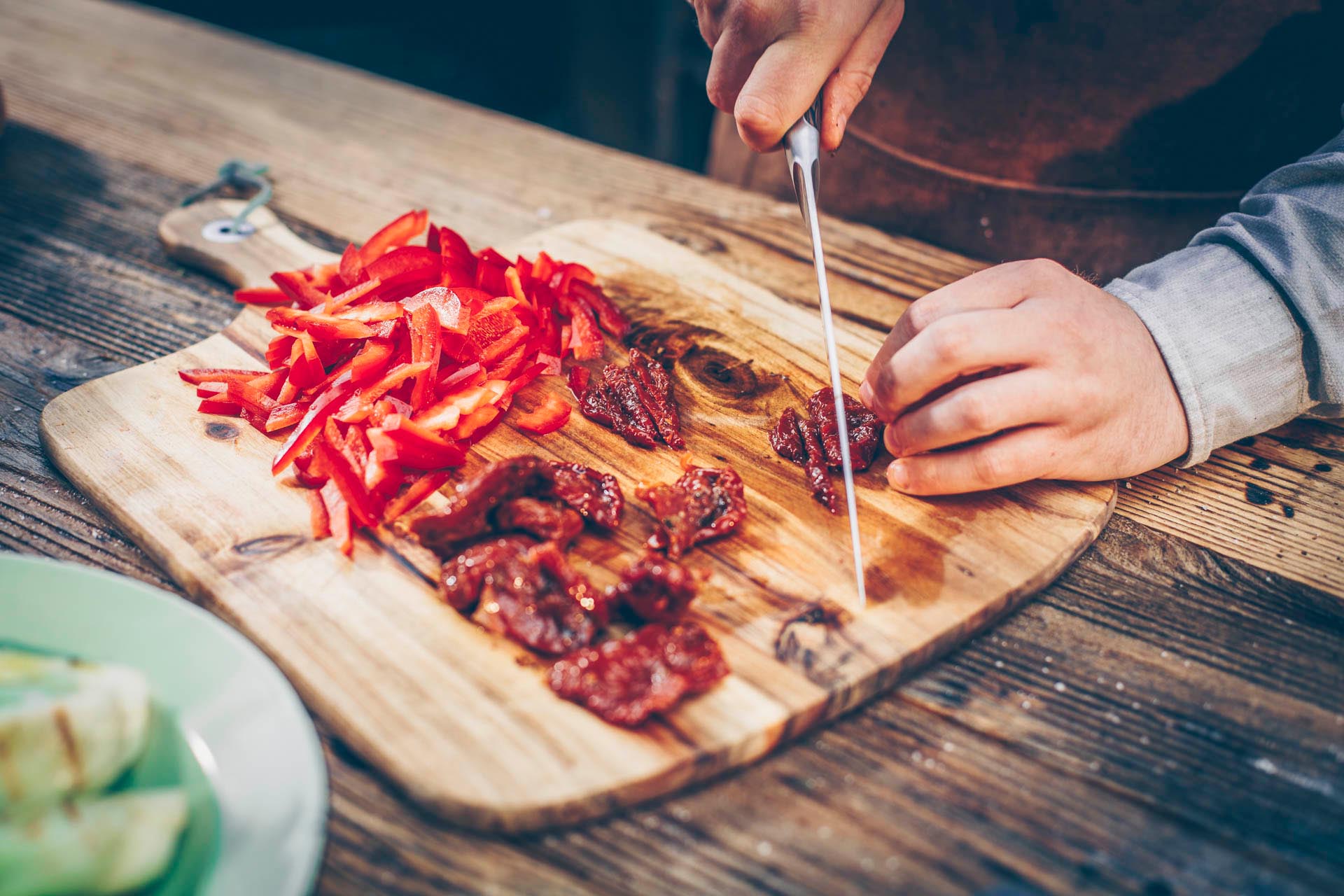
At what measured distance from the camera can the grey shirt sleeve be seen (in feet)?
5.64

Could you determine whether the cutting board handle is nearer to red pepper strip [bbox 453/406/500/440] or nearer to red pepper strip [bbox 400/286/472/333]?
red pepper strip [bbox 400/286/472/333]

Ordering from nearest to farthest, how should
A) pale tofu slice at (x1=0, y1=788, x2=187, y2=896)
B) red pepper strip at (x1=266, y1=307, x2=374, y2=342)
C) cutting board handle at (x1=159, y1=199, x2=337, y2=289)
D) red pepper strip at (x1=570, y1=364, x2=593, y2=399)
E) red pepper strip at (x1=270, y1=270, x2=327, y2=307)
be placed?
pale tofu slice at (x1=0, y1=788, x2=187, y2=896) < red pepper strip at (x1=266, y1=307, x2=374, y2=342) < red pepper strip at (x1=570, y1=364, x2=593, y2=399) < red pepper strip at (x1=270, y1=270, x2=327, y2=307) < cutting board handle at (x1=159, y1=199, x2=337, y2=289)

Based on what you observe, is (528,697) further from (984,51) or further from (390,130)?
(390,130)

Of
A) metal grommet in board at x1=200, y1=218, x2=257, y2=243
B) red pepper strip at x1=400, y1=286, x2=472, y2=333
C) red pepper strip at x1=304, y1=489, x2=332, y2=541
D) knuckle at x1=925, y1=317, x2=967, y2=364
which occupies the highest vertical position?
knuckle at x1=925, y1=317, x2=967, y2=364

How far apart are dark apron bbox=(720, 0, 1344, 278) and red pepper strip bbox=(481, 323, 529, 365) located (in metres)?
1.41

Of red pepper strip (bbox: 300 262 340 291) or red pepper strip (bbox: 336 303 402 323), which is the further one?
red pepper strip (bbox: 300 262 340 291)

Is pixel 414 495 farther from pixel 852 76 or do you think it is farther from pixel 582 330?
pixel 852 76

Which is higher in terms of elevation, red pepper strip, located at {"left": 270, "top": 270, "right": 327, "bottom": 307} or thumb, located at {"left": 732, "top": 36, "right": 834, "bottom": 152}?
thumb, located at {"left": 732, "top": 36, "right": 834, "bottom": 152}

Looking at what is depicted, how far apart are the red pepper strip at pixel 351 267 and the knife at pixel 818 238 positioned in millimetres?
1120

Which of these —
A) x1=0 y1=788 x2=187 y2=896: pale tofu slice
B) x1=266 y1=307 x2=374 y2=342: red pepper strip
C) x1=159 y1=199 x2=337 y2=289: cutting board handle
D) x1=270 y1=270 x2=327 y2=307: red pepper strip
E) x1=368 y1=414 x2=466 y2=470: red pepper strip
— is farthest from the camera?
x1=159 y1=199 x2=337 y2=289: cutting board handle

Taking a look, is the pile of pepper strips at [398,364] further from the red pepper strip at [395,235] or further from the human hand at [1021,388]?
the human hand at [1021,388]

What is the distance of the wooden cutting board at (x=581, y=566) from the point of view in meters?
1.23

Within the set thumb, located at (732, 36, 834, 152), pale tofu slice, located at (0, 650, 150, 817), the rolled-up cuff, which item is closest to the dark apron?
the rolled-up cuff

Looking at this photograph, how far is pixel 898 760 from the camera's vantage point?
1.29 meters
